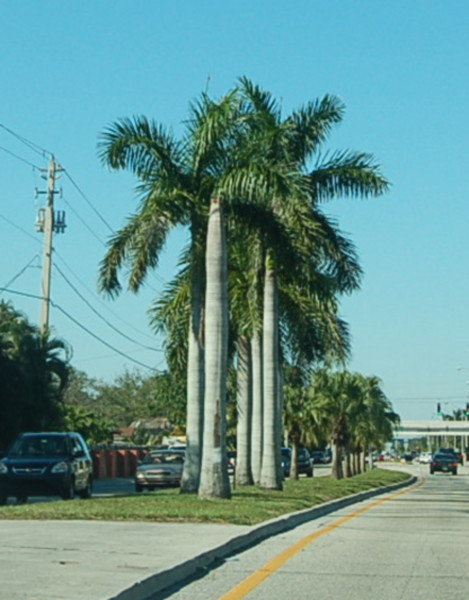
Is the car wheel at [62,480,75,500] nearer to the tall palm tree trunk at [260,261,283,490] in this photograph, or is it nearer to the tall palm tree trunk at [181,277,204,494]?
the tall palm tree trunk at [181,277,204,494]

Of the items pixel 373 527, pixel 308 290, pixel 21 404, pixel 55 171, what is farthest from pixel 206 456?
pixel 55 171

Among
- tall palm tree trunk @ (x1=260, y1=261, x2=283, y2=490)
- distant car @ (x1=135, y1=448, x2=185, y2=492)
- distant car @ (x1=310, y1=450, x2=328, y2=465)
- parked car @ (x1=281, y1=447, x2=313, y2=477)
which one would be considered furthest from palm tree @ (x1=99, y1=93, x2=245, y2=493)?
distant car @ (x1=310, y1=450, x2=328, y2=465)

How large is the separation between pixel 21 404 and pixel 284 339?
12.8m

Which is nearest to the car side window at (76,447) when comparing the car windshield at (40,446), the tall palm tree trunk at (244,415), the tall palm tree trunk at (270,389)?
the car windshield at (40,446)

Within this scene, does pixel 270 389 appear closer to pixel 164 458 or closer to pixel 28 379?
pixel 164 458

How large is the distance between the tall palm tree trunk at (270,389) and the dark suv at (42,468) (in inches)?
213

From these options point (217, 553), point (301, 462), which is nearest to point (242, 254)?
point (217, 553)

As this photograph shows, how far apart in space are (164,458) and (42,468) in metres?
14.9

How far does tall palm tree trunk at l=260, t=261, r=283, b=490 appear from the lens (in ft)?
104

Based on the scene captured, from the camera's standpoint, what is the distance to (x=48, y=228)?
48.5 meters

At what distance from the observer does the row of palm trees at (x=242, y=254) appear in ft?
80.7

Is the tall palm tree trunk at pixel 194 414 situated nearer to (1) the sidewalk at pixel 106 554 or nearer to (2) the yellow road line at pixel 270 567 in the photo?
(2) the yellow road line at pixel 270 567

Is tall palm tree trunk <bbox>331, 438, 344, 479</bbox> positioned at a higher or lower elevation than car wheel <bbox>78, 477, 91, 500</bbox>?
higher

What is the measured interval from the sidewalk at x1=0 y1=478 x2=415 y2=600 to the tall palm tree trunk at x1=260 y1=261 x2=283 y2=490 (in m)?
12.0
